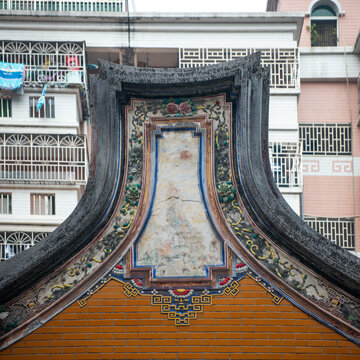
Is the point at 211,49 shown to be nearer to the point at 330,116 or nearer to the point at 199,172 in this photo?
the point at 330,116

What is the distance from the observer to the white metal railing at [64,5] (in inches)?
1069

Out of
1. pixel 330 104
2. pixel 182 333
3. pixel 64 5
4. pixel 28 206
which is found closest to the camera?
pixel 182 333

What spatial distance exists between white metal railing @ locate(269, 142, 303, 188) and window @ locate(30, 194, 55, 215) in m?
6.97

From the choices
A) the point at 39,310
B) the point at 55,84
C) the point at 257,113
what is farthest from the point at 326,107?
Result: the point at 39,310

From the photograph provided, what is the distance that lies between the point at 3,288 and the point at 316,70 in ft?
61.4

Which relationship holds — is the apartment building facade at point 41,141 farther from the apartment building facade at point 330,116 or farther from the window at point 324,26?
the window at point 324,26

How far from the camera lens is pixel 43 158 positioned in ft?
84.3

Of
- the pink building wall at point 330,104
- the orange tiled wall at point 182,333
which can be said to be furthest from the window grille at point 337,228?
the orange tiled wall at point 182,333

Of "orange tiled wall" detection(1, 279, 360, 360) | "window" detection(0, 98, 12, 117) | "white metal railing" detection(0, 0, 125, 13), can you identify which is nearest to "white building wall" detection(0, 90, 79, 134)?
"window" detection(0, 98, 12, 117)

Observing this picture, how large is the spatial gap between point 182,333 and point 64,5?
18727 millimetres

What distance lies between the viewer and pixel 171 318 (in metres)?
10.9

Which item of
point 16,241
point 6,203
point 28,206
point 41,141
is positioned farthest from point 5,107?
point 16,241

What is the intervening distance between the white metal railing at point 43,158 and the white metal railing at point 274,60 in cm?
441

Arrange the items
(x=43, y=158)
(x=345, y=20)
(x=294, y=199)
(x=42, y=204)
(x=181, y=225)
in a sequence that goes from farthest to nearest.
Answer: (x=345, y=20), (x=43, y=158), (x=42, y=204), (x=294, y=199), (x=181, y=225)
